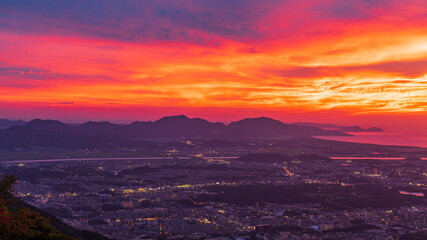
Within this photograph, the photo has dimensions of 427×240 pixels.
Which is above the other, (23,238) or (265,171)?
(23,238)

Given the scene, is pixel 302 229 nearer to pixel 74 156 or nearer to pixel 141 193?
pixel 141 193

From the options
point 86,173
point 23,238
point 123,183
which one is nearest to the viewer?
point 23,238

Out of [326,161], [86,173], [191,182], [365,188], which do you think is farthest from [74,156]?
[365,188]

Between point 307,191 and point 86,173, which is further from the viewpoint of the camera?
point 86,173

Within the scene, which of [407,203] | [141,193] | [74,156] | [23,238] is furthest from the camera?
[74,156]

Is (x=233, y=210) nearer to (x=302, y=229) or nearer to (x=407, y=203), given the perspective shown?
(x=302, y=229)

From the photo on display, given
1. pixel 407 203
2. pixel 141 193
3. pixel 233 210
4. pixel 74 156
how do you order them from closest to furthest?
pixel 233 210 < pixel 407 203 < pixel 141 193 < pixel 74 156

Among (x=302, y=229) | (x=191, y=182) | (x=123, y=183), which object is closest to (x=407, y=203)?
(x=302, y=229)

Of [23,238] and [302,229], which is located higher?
[23,238]

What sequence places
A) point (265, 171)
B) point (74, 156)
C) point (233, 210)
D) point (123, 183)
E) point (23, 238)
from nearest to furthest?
point (23, 238) → point (233, 210) → point (123, 183) → point (265, 171) → point (74, 156)
